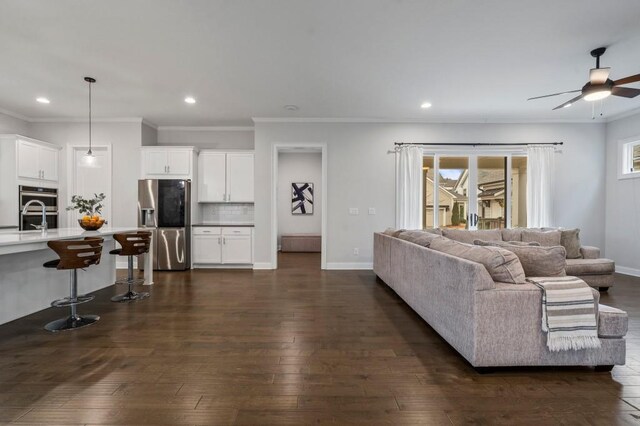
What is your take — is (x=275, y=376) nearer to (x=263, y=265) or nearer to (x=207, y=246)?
(x=263, y=265)

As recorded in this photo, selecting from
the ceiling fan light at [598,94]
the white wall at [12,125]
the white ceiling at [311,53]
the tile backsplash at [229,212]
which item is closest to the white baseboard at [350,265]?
the tile backsplash at [229,212]

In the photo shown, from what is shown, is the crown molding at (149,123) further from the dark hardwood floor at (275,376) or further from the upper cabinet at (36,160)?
the dark hardwood floor at (275,376)

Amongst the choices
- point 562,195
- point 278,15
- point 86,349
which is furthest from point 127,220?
point 562,195

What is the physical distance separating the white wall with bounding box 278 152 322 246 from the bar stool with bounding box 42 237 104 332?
5854 millimetres

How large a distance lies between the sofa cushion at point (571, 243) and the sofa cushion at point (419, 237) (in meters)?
2.62

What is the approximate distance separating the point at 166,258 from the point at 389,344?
461 cm

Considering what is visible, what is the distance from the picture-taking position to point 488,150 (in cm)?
568

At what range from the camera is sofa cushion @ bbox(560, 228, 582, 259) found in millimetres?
4328

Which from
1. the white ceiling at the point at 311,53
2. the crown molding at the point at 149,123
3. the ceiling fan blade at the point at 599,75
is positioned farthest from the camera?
the crown molding at the point at 149,123

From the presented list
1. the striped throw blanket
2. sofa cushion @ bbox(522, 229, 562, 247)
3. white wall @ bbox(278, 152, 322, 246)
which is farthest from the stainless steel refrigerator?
sofa cushion @ bbox(522, 229, 562, 247)

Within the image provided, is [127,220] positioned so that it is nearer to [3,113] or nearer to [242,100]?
[3,113]

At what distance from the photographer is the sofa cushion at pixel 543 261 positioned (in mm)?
2223

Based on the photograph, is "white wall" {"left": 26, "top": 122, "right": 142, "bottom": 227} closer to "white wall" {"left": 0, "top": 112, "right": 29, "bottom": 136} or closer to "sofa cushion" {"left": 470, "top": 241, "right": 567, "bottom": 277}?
"white wall" {"left": 0, "top": 112, "right": 29, "bottom": 136}

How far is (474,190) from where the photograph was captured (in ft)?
18.8
